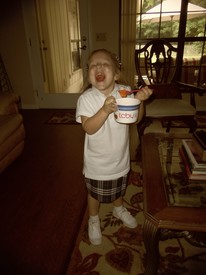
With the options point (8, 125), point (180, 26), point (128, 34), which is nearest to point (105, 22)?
point (128, 34)

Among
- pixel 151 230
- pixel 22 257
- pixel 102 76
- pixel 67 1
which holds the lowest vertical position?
pixel 22 257

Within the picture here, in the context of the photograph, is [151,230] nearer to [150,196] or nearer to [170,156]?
[150,196]

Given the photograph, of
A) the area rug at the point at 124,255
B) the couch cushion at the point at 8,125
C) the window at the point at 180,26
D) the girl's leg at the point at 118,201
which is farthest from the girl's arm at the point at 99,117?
the window at the point at 180,26

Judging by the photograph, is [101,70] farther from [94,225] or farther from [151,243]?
[94,225]

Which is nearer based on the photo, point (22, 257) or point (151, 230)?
point (151, 230)

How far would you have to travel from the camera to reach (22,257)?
140cm

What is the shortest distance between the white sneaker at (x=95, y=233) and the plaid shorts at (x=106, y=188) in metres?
0.20

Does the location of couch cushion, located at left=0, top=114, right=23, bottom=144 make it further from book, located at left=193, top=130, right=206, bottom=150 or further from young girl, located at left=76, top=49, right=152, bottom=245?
book, located at left=193, top=130, right=206, bottom=150

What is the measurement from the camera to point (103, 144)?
4.10 feet

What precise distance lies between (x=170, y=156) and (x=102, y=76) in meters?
0.64

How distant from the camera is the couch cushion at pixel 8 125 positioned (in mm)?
2111

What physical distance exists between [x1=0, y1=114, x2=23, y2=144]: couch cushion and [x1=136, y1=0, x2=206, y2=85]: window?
2564 millimetres

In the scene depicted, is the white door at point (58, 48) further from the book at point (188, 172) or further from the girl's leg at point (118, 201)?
the book at point (188, 172)

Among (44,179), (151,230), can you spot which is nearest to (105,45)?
(44,179)
